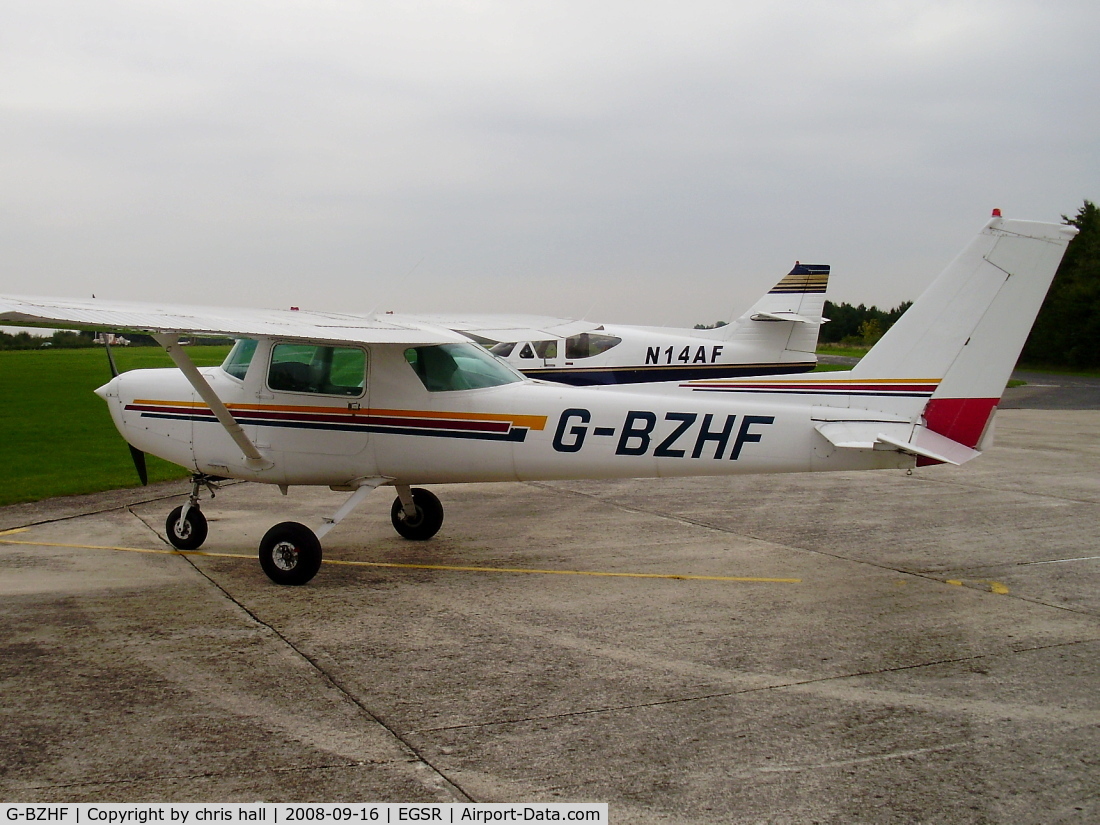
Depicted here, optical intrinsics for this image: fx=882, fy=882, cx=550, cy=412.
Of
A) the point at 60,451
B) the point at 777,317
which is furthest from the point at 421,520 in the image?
the point at 777,317

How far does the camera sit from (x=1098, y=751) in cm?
430

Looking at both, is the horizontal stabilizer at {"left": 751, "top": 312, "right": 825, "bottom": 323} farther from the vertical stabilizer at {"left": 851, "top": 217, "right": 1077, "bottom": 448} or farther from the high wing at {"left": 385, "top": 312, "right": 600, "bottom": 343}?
the vertical stabilizer at {"left": 851, "top": 217, "right": 1077, "bottom": 448}

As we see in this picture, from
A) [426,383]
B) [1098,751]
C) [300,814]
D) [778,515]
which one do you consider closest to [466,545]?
[426,383]

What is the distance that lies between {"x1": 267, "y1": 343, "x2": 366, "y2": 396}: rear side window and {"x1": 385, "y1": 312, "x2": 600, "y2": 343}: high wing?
1999 millimetres

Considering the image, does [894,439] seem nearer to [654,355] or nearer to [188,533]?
[188,533]

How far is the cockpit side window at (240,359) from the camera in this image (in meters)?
8.17

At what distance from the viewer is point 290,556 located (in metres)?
7.22

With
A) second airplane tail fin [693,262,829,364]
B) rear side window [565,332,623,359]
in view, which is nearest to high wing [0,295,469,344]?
rear side window [565,332,623,359]

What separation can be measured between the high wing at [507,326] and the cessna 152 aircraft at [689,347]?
53 millimetres

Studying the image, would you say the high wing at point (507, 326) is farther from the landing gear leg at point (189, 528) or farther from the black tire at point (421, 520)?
the landing gear leg at point (189, 528)

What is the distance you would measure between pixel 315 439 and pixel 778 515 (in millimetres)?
5434

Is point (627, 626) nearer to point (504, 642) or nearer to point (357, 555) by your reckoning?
point (504, 642)

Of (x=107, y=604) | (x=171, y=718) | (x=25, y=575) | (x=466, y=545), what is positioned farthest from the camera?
(x=466, y=545)

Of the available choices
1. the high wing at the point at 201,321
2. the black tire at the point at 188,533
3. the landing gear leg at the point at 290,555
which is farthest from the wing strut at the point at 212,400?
the black tire at the point at 188,533
